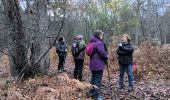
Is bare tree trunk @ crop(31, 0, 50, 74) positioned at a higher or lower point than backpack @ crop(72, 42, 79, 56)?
higher

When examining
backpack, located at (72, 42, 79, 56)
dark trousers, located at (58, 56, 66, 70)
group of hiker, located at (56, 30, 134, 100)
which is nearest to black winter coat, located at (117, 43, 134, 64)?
group of hiker, located at (56, 30, 134, 100)

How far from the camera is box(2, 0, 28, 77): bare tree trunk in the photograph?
725 cm

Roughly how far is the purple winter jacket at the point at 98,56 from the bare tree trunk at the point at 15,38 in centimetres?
193

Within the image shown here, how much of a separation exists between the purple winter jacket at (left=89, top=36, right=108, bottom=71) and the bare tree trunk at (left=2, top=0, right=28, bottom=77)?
6.34 ft

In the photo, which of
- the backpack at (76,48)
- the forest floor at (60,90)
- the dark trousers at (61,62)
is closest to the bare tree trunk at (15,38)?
the forest floor at (60,90)

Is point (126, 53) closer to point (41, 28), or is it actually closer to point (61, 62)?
point (41, 28)

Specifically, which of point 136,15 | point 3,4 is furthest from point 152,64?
point 136,15

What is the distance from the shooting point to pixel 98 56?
30.5 ft

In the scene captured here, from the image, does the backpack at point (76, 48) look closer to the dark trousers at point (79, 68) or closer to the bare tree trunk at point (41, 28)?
the dark trousers at point (79, 68)

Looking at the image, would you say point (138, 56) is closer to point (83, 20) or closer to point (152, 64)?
point (152, 64)

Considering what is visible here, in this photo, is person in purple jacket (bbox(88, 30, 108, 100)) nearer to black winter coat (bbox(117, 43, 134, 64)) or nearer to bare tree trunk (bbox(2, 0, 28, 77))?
black winter coat (bbox(117, 43, 134, 64))

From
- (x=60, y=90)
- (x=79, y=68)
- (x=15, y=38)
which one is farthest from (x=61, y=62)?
(x=60, y=90)

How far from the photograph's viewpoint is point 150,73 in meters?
14.2

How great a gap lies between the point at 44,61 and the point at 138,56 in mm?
7315
